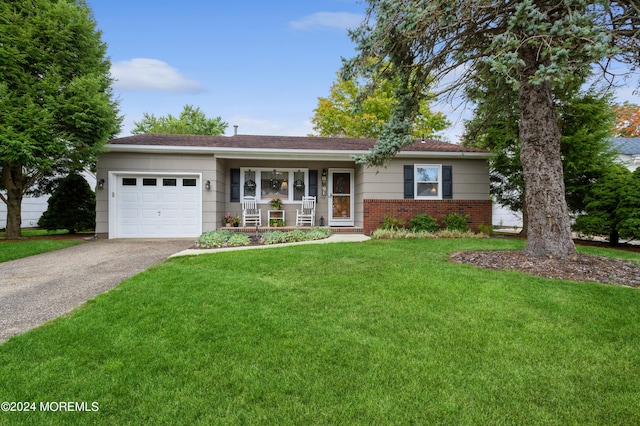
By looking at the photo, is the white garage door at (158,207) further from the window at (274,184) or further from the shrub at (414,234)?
the shrub at (414,234)

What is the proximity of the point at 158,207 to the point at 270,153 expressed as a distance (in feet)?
12.6

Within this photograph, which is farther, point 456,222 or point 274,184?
point 274,184

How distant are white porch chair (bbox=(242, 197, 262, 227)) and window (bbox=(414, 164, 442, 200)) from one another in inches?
210

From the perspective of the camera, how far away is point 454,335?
2.84 metres

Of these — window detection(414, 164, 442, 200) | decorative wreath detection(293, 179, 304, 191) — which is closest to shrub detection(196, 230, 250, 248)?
decorative wreath detection(293, 179, 304, 191)

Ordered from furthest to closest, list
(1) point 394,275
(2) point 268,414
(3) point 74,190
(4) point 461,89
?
(3) point 74,190
(4) point 461,89
(1) point 394,275
(2) point 268,414

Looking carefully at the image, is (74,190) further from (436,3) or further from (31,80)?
(436,3)

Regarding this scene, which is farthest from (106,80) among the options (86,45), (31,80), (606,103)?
(606,103)

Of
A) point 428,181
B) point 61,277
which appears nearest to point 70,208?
point 61,277

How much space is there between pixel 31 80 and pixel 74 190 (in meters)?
4.34

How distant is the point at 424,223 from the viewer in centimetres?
982

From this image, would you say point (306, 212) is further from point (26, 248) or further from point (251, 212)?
point (26, 248)

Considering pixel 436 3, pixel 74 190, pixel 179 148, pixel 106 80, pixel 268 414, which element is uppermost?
pixel 106 80

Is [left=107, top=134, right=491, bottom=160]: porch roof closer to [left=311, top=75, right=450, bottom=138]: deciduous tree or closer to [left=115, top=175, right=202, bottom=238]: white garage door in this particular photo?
[left=115, top=175, right=202, bottom=238]: white garage door
